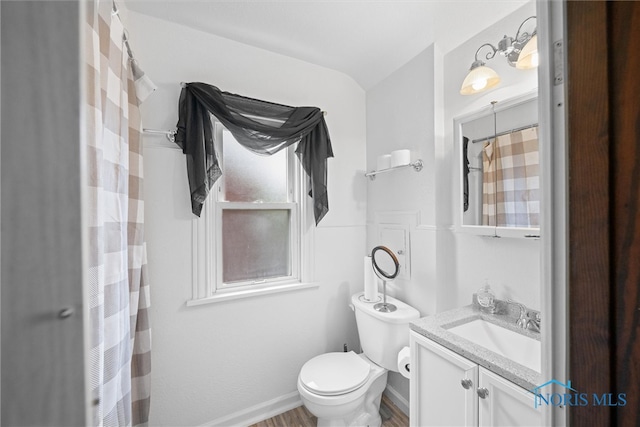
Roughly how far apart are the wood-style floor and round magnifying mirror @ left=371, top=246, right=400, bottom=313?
722 millimetres

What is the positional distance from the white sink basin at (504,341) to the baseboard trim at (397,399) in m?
0.81

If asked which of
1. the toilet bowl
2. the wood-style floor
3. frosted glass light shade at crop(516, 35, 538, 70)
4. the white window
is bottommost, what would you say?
the wood-style floor

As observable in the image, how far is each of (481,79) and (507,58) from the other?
0.12 m

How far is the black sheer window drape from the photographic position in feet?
4.67

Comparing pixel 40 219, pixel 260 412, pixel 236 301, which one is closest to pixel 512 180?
pixel 40 219

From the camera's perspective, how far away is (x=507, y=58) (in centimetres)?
120

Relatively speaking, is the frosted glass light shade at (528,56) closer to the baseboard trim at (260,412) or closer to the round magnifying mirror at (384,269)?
the round magnifying mirror at (384,269)

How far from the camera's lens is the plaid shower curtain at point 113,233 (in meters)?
0.69

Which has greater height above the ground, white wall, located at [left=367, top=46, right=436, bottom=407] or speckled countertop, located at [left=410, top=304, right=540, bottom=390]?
white wall, located at [left=367, top=46, right=436, bottom=407]

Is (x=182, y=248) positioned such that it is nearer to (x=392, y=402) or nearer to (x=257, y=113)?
(x=257, y=113)

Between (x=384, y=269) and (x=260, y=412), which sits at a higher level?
(x=384, y=269)

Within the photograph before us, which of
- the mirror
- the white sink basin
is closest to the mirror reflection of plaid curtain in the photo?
the mirror

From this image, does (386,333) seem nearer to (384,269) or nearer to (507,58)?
(384,269)

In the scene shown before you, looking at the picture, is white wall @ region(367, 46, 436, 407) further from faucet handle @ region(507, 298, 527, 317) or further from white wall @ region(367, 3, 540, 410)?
faucet handle @ region(507, 298, 527, 317)
